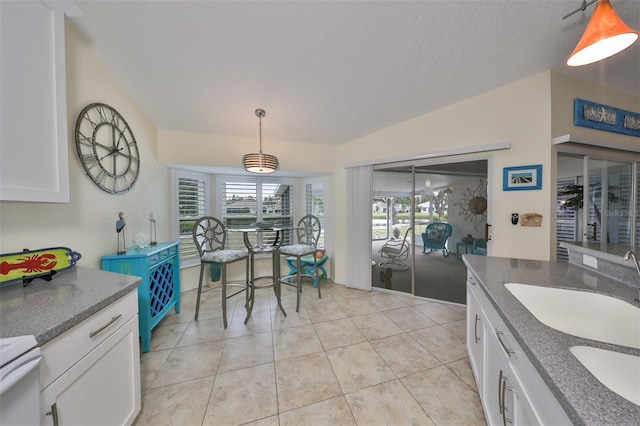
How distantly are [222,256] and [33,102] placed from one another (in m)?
1.74

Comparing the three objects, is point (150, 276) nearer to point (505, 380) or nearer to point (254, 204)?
point (254, 204)

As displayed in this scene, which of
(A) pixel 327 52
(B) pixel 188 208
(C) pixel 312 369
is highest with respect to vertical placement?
(A) pixel 327 52

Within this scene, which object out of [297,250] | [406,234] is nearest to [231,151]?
[297,250]

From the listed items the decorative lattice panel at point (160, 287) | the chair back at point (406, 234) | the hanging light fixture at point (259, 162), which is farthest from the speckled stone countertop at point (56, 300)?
the chair back at point (406, 234)

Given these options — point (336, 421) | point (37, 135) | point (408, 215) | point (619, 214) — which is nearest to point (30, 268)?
point (37, 135)

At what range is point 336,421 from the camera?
1.36 meters

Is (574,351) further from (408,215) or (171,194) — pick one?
(171,194)

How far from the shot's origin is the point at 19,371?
2.12 ft

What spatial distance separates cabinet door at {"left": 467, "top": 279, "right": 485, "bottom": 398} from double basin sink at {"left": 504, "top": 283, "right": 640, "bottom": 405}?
1.02 feet

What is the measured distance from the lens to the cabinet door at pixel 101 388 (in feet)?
Answer: 2.71

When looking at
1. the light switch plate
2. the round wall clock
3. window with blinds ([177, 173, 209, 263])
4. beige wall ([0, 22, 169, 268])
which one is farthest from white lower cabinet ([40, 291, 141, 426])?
the light switch plate

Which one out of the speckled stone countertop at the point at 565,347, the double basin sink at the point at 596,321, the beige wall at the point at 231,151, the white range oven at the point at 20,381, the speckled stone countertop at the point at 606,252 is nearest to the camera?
the speckled stone countertop at the point at 565,347

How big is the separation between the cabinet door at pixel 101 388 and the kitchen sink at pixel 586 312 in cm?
221

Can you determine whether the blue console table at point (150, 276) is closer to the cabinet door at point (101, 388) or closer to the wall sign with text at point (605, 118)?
the cabinet door at point (101, 388)
